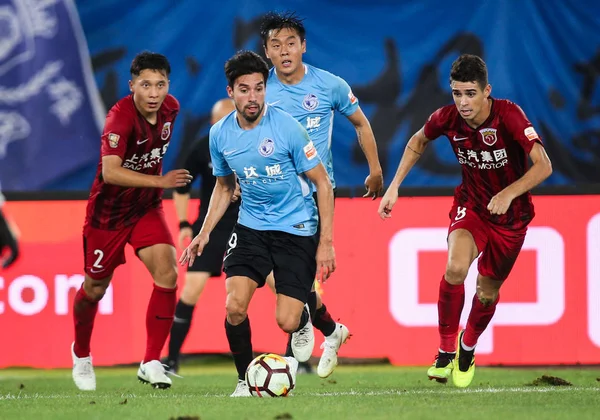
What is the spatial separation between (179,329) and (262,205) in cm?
252

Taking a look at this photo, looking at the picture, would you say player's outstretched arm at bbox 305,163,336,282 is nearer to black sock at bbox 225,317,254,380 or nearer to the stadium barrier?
black sock at bbox 225,317,254,380

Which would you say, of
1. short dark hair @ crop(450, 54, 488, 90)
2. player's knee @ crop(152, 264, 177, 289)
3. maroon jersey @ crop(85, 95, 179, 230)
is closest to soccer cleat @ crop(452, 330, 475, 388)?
short dark hair @ crop(450, 54, 488, 90)

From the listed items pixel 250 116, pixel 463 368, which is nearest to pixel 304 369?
pixel 463 368

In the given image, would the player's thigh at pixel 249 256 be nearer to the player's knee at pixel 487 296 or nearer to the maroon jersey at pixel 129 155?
the maroon jersey at pixel 129 155

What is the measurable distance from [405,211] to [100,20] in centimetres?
404

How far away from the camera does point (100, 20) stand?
1202 cm

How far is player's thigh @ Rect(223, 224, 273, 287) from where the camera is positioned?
6945 mm

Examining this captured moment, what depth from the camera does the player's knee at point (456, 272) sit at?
7.49m

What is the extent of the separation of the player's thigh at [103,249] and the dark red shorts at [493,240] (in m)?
2.17

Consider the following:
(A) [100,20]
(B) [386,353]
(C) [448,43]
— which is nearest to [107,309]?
(B) [386,353]

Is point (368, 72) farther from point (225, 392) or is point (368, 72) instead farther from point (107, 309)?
point (225, 392)

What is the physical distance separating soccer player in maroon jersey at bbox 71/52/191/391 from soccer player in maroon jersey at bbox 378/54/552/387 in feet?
5.04

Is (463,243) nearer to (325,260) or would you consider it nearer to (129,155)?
(325,260)

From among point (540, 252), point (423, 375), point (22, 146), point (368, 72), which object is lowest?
point (423, 375)
